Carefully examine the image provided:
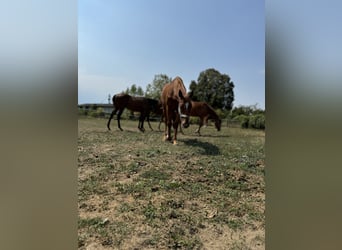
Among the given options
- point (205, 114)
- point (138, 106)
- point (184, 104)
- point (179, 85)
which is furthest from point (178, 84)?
point (205, 114)

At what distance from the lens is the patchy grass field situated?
1.41 metres

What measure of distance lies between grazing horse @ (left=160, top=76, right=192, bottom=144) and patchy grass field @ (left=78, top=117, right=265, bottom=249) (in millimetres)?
629

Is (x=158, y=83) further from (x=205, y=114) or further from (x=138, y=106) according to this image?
(x=205, y=114)

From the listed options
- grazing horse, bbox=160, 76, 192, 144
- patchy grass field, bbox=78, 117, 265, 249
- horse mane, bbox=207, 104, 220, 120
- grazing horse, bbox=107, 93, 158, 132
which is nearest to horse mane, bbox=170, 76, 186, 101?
grazing horse, bbox=160, 76, 192, 144

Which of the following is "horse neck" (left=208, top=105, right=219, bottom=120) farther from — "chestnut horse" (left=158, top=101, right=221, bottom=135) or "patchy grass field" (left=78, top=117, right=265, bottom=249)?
"patchy grass field" (left=78, top=117, right=265, bottom=249)

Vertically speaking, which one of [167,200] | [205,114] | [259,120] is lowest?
[167,200]

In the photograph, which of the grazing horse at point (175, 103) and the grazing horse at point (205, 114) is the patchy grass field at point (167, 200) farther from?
the grazing horse at point (205, 114)

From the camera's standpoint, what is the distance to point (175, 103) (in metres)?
3.02

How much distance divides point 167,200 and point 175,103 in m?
1.55

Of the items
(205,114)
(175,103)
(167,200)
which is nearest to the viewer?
(167,200)

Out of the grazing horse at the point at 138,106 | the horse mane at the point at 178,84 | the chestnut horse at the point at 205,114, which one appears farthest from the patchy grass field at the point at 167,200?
the chestnut horse at the point at 205,114
